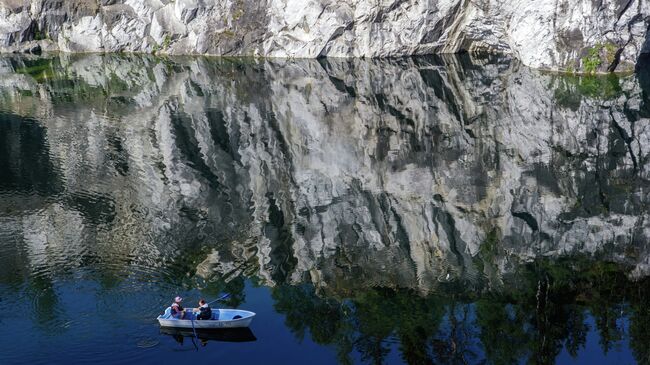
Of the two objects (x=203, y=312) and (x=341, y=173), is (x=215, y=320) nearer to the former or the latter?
(x=203, y=312)

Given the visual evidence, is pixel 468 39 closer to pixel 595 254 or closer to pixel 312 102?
pixel 312 102

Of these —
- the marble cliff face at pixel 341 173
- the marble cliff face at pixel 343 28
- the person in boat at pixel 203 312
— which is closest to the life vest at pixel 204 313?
the person in boat at pixel 203 312

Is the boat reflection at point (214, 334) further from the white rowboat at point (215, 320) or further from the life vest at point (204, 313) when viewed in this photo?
the life vest at point (204, 313)

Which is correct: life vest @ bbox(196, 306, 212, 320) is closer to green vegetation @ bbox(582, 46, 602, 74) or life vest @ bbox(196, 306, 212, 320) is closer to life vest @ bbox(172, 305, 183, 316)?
life vest @ bbox(172, 305, 183, 316)

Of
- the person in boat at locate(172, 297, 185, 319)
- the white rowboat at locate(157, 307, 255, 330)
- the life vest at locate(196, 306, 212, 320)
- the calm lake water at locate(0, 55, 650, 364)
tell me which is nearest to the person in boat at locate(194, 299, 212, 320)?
the life vest at locate(196, 306, 212, 320)

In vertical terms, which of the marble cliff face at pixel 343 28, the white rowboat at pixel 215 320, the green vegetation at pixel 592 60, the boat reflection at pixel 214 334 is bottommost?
the boat reflection at pixel 214 334
